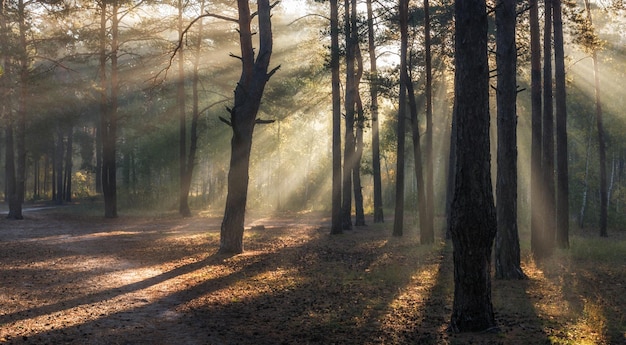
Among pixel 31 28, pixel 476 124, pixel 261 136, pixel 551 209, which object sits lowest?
pixel 551 209

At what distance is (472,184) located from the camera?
7633 mm

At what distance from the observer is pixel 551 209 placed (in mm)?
16453

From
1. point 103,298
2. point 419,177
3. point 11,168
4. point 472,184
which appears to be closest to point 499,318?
point 472,184

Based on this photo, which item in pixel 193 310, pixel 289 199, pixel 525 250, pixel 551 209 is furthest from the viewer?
pixel 289 199

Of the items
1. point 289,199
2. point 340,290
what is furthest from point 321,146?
point 340,290

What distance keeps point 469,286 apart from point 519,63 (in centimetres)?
1985

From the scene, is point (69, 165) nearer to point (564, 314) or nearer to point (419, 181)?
point (419, 181)

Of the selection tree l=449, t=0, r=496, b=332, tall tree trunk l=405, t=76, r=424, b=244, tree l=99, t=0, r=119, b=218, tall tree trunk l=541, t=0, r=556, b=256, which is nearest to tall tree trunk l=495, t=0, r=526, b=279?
tall tree trunk l=541, t=0, r=556, b=256

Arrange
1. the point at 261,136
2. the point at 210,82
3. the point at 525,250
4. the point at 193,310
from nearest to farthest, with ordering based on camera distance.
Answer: the point at 193,310, the point at 525,250, the point at 210,82, the point at 261,136

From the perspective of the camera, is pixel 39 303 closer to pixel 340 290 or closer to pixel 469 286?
pixel 340 290

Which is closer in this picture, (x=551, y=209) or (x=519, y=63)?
(x=551, y=209)

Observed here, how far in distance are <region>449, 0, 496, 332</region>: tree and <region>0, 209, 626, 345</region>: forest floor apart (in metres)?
0.42

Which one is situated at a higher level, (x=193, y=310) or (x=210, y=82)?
(x=210, y=82)

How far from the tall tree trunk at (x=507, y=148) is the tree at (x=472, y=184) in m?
5.00
